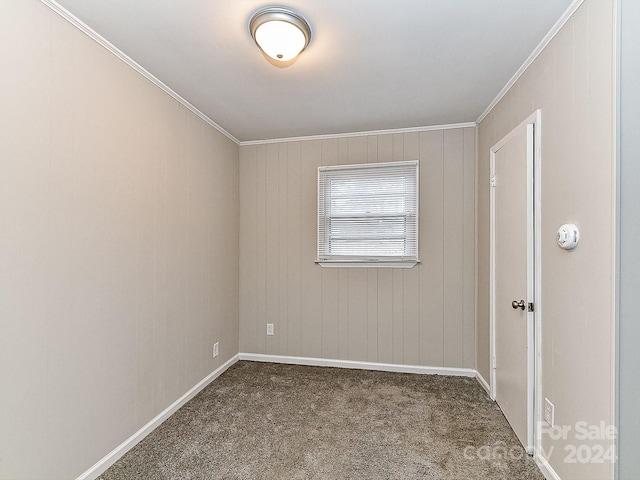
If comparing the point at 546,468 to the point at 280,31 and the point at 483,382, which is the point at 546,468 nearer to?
the point at 483,382

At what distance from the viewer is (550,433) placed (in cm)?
Result: 186

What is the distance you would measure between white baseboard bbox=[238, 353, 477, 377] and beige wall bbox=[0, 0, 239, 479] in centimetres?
102

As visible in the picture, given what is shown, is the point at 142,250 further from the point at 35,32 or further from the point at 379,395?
the point at 379,395

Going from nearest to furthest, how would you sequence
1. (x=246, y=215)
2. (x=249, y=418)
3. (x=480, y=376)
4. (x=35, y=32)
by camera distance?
(x=35, y=32) → (x=249, y=418) → (x=480, y=376) → (x=246, y=215)

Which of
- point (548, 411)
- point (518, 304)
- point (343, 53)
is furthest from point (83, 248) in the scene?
point (548, 411)

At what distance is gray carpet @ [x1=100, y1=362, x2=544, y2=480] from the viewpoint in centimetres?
194

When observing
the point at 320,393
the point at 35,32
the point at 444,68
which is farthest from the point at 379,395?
the point at 35,32

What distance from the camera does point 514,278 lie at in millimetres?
2283

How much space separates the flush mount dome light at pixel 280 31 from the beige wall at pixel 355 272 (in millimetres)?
1762

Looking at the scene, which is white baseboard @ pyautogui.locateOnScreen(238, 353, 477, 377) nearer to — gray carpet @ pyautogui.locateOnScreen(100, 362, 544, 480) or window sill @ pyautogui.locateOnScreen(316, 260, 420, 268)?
gray carpet @ pyautogui.locateOnScreen(100, 362, 544, 480)

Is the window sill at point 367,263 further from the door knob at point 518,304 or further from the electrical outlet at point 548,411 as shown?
the electrical outlet at point 548,411

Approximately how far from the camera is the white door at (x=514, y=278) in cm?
206

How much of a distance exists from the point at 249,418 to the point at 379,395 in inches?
44.0

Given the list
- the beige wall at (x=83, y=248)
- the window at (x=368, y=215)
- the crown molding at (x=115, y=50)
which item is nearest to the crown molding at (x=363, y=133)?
the window at (x=368, y=215)
